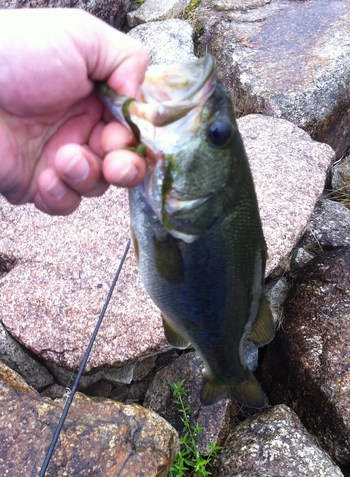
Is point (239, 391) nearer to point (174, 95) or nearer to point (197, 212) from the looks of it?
point (197, 212)

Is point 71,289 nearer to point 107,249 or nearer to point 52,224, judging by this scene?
point 107,249

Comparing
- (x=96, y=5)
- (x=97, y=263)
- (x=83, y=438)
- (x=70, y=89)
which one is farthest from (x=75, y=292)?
(x=96, y=5)

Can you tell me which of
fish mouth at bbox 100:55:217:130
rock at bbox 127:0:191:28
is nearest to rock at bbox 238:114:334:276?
fish mouth at bbox 100:55:217:130

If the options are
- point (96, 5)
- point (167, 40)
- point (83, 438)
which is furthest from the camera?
point (96, 5)

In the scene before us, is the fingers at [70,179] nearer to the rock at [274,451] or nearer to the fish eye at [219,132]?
the fish eye at [219,132]

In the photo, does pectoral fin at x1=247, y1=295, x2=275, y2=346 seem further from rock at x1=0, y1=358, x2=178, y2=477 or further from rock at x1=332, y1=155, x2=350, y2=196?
rock at x1=332, y1=155, x2=350, y2=196

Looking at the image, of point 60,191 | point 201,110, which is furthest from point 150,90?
point 60,191
